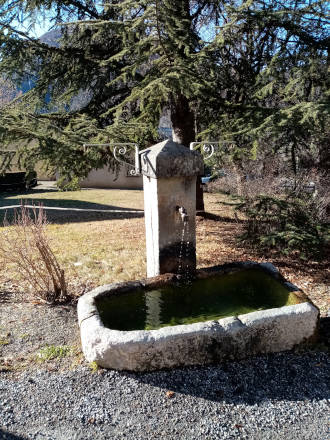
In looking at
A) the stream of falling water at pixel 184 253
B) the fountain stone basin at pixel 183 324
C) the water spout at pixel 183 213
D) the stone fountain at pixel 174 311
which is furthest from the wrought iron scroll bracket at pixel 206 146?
the fountain stone basin at pixel 183 324

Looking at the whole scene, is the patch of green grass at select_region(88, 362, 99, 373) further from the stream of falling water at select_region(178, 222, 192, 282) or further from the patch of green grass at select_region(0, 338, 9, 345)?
the stream of falling water at select_region(178, 222, 192, 282)

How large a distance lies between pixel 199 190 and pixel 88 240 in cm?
352

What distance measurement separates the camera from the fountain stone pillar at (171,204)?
4277 mm

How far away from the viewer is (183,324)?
12.7ft

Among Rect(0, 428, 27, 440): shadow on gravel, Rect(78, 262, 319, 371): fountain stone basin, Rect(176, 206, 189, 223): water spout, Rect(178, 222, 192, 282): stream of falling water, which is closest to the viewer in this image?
Rect(0, 428, 27, 440): shadow on gravel

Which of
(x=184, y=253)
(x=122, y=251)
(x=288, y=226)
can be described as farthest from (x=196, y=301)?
(x=122, y=251)

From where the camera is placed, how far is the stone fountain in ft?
10.9

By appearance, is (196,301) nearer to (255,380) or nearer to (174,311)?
(174,311)

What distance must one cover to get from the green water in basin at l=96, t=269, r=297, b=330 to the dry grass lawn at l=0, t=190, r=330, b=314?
3.07 feet

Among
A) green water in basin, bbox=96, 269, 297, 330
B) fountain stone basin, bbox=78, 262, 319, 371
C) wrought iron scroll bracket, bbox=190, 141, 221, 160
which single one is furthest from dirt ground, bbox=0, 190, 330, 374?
wrought iron scroll bracket, bbox=190, 141, 221, 160

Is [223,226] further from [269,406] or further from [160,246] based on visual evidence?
[269,406]

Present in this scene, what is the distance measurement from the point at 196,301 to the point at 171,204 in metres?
1.29

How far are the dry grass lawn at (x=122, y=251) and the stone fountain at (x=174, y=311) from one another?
4.21 ft

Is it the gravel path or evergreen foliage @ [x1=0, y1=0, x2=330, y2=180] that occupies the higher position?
evergreen foliage @ [x1=0, y1=0, x2=330, y2=180]
